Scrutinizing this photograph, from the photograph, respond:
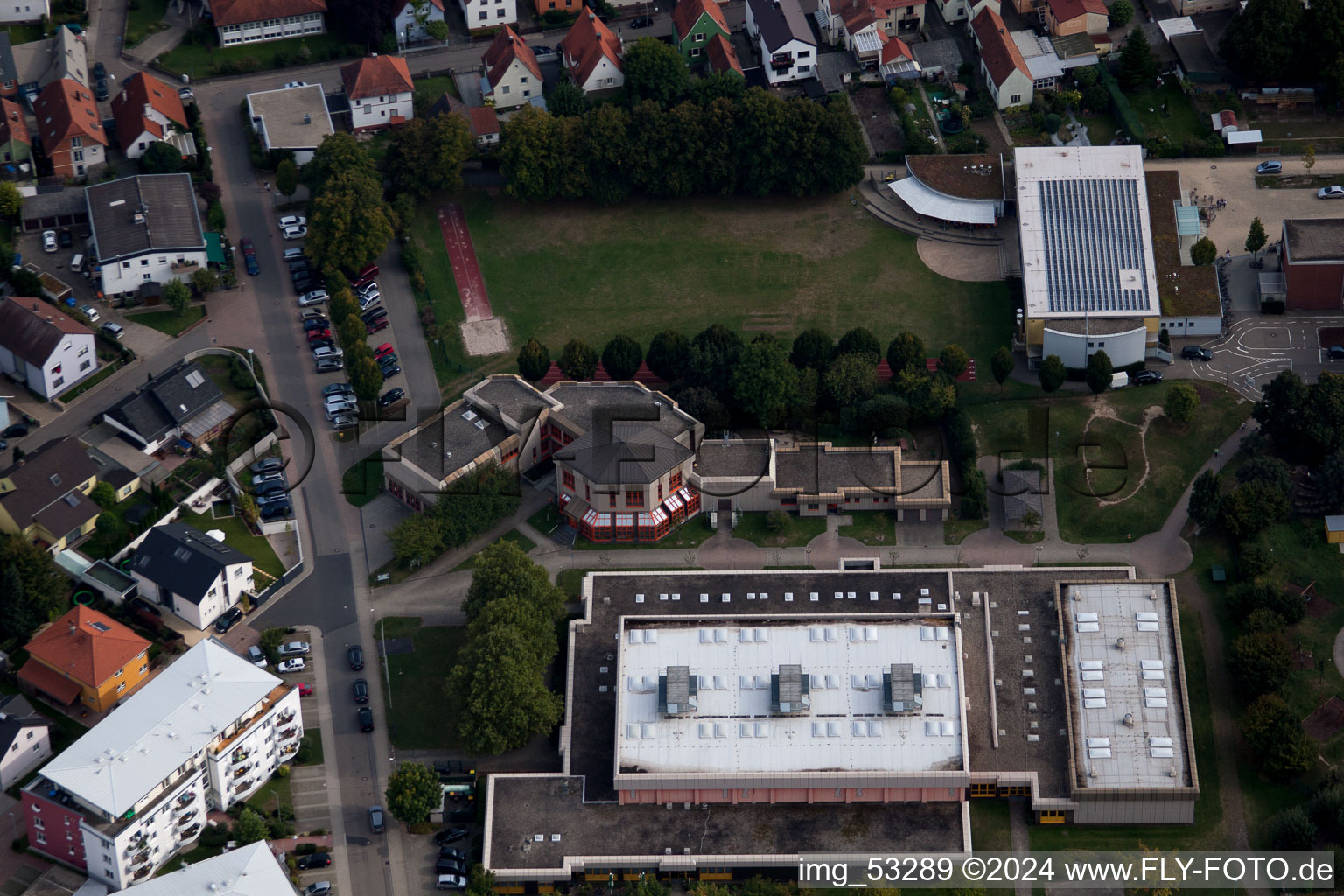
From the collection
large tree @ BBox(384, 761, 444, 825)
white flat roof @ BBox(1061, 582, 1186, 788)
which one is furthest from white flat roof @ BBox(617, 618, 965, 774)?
A: large tree @ BBox(384, 761, 444, 825)

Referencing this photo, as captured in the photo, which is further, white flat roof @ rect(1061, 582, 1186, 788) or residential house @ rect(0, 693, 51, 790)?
residential house @ rect(0, 693, 51, 790)

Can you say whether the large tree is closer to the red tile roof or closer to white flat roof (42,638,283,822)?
white flat roof (42,638,283,822)

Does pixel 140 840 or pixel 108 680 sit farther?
pixel 108 680

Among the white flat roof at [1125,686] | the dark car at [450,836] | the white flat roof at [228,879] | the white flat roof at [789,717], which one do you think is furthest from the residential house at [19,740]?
the white flat roof at [1125,686]

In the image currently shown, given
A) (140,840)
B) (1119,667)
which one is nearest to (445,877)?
(140,840)

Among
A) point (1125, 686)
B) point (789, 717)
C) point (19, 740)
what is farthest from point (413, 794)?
point (1125, 686)

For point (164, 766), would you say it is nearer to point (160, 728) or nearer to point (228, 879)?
point (160, 728)

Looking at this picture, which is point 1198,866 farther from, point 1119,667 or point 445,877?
point 445,877
